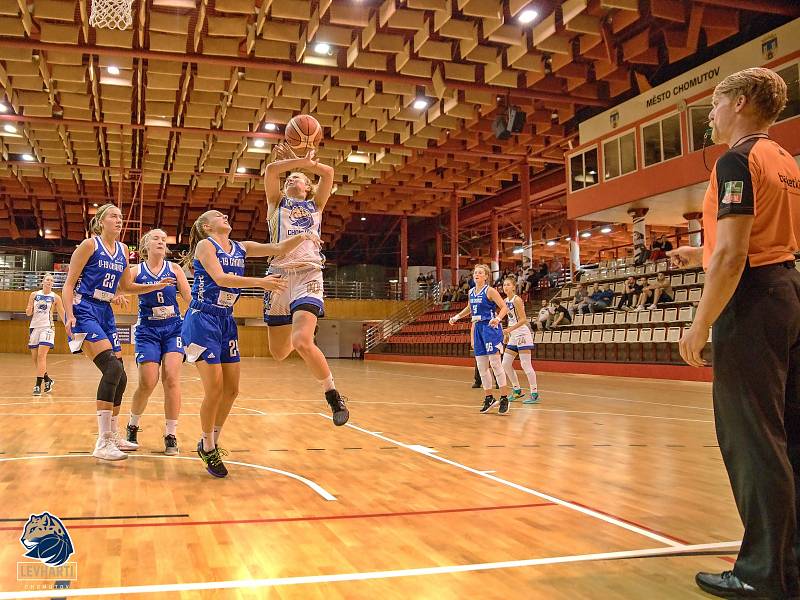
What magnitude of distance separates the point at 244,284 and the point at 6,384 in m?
9.09

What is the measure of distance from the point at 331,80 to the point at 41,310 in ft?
27.4

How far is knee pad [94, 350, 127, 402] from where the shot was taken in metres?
4.33

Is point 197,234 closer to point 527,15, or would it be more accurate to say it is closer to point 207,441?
point 207,441

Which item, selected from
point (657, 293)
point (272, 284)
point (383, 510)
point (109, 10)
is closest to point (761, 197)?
point (383, 510)

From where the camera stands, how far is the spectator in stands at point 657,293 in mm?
14516

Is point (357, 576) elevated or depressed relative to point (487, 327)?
depressed

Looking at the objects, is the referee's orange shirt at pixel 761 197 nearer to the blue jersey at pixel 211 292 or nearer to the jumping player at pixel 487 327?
the blue jersey at pixel 211 292

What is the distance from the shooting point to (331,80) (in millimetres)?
15141

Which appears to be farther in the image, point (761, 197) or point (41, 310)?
point (41, 310)

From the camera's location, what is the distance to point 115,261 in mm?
4590

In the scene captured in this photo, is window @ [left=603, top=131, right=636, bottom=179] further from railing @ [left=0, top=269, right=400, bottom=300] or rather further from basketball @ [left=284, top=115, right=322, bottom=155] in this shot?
basketball @ [left=284, top=115, right=322, bottom=155]

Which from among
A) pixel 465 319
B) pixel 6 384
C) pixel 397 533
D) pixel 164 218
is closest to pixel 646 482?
pixel 397 533

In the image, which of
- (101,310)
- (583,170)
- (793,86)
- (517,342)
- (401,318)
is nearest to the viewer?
(101,310)

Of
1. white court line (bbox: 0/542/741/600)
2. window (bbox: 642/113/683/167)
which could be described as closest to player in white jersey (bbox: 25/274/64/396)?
white court line (bbox: 0/542/741/600)
